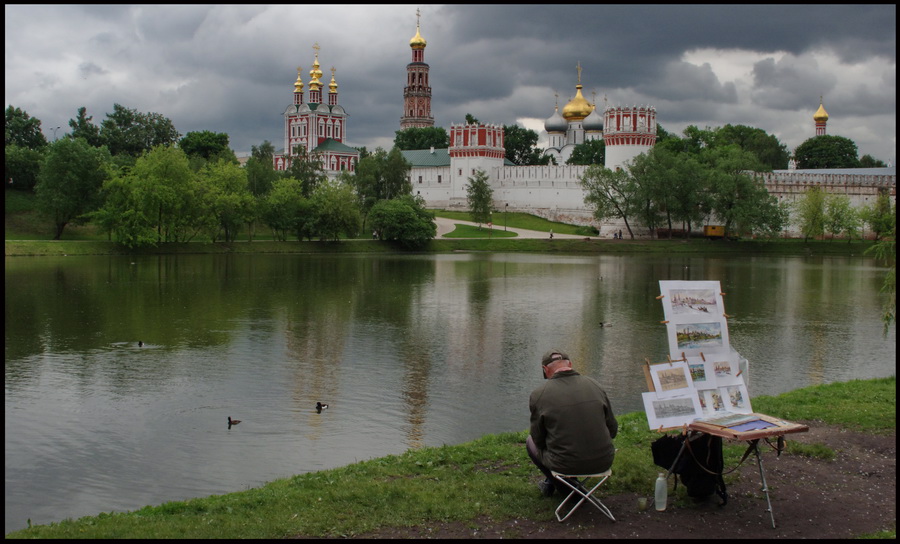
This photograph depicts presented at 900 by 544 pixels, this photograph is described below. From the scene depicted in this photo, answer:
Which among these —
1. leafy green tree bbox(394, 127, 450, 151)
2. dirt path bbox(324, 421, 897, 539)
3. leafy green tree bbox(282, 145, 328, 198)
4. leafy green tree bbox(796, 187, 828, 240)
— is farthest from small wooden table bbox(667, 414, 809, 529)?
leafy green tree bbox(394, 127, 450, 151)

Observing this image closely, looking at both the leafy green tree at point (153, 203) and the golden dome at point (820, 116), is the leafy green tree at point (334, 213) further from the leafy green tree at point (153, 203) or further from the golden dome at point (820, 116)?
the golden dome at point (820, 116)

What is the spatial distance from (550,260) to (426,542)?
5369 centimetres

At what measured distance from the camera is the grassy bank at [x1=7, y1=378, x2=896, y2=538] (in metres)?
7.93

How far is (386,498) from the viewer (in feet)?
28.4

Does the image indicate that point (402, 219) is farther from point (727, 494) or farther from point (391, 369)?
point (727, 494)

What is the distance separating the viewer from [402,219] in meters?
70.3

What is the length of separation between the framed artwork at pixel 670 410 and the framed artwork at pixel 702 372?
202 millimetres

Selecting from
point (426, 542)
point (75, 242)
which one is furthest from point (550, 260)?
point (426, 542)

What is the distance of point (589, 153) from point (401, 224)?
156 ft

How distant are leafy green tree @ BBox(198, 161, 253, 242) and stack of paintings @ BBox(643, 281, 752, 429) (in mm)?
58524

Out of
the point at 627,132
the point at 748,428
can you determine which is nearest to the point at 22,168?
the point at 627,132

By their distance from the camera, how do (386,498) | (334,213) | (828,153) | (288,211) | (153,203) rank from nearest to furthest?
(386,498), (153,203), (334,213), (288,211), (828,153)

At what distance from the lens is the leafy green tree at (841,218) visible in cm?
7694

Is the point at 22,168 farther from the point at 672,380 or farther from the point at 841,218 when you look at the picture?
the point at 672,380
